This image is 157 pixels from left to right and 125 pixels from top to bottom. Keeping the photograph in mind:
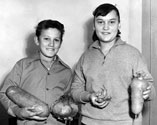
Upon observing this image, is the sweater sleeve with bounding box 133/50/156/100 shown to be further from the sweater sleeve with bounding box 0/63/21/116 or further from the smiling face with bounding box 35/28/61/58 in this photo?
the sweater sleeve with bounding box 0/63/21/116

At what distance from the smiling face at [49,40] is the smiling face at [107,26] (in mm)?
242

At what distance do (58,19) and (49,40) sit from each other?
1.86 ft

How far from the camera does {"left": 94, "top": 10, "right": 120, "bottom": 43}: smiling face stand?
1444 millimetres

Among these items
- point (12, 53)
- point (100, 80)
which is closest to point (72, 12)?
point (12, 53)

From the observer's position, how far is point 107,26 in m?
1.44

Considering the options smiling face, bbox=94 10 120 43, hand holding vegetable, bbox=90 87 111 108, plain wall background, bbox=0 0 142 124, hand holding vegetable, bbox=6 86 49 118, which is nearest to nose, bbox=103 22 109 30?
smiling face, bbox=94 10 120 43

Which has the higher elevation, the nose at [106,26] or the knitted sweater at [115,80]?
the nose at [106,26]

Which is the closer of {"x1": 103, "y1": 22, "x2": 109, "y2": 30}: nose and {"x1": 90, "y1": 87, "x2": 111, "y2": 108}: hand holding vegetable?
{"x1": 90, "y1": 87, "x2": 111, "y2": 108}: hand holding vegetable

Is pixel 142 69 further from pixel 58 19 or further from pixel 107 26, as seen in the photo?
pixel 58 19

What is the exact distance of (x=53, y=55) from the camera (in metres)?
1.60

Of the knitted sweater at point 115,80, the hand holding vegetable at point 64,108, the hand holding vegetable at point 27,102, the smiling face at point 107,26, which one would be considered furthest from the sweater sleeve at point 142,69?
the hand holding vegetable at point 27,102

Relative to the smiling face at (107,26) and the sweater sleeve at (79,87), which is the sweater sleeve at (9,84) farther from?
the smiling face at (107,26)

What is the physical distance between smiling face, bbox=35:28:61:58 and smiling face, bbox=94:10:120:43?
0.24m

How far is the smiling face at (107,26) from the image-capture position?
144 centimetres
